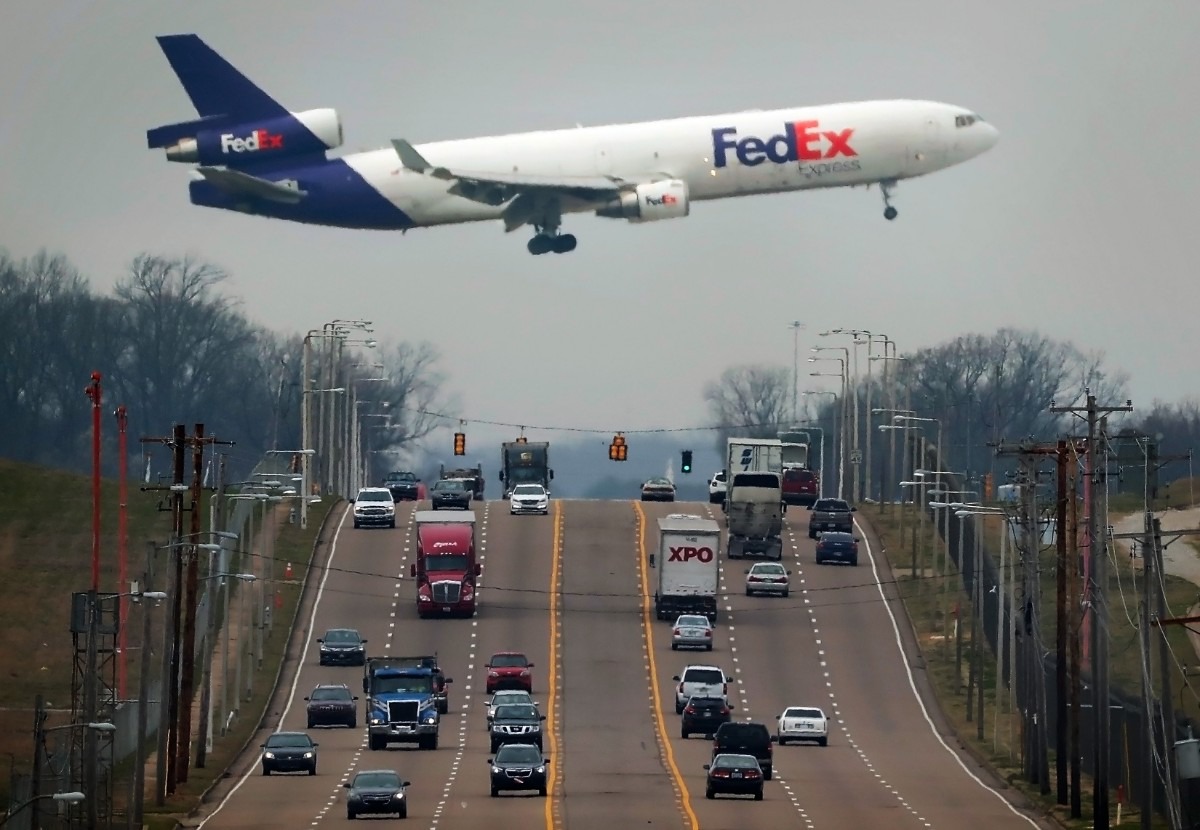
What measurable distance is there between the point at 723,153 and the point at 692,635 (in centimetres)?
2590

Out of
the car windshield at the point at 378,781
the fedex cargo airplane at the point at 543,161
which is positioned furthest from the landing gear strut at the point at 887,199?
the car windshield at the point at 378,781

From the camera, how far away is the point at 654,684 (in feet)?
352

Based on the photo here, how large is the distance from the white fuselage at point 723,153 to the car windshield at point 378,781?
64.0 meters

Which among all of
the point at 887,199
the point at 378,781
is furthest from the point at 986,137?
the point at 378,781

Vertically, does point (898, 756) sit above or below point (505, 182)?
below

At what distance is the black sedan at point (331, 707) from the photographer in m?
95.8

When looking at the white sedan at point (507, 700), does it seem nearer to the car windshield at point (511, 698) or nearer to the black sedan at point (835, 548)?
the car windshield at point (511, 698)

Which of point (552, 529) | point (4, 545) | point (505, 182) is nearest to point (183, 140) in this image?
point (505, 182)

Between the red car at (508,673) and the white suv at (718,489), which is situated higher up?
the white suv at (718,489)

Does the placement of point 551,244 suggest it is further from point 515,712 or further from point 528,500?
point 515,712

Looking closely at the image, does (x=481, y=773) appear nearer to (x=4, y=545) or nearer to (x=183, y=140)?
(x=183, y=140)

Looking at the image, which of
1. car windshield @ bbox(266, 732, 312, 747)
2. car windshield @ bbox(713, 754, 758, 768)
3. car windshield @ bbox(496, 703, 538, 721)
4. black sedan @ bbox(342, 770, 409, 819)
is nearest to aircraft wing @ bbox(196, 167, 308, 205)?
car windshield @ bbox(496, 703, 538, 721)

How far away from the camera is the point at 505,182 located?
12594 centimetres

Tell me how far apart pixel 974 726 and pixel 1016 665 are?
3.95 m
